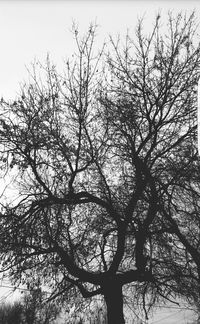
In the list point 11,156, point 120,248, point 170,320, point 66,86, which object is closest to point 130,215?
point 120,248

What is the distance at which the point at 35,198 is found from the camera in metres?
9.28

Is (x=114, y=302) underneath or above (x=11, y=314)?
underneath

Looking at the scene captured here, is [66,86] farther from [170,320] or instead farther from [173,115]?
[170,320]

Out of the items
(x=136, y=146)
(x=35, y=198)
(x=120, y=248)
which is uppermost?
(x=136, y=146)

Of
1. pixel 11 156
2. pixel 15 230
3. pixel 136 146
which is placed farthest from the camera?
pixel 136 146

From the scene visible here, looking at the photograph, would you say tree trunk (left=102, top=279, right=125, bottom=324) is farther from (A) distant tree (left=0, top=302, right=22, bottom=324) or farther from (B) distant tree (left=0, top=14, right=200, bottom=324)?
(A) distant tree (left=0, top=302, right=22, bottom=324)

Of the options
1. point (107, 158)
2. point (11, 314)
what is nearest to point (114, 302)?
point (107, 158)

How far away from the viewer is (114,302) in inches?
348

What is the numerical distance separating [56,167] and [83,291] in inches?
158

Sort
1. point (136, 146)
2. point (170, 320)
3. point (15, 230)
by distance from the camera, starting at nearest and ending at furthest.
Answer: point (15, 230)
point (136, 146)
point (170, 320)

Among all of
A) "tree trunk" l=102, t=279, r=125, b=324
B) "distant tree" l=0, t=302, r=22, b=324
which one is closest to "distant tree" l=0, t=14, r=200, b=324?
"tree trunk" l=102, t=279, r=125, b=324

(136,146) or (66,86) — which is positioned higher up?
(66,86)

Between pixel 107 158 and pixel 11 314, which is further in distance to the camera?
pixel 11 314

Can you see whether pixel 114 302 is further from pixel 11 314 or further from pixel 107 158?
pixel 11 314
